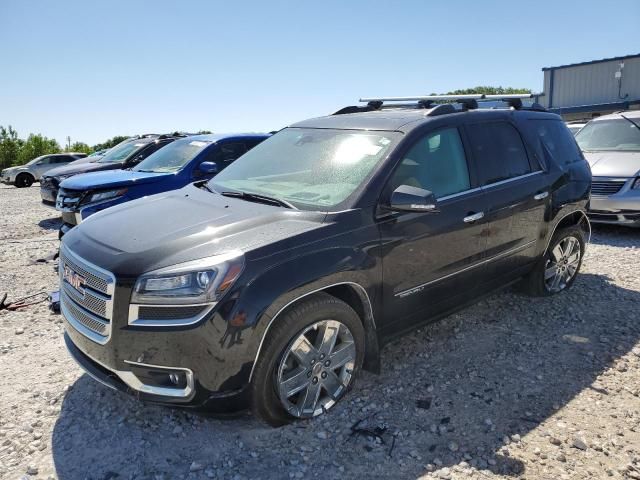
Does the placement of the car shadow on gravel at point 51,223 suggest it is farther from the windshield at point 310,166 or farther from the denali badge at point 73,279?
the denali badge at point 73,279

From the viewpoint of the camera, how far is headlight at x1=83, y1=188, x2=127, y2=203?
23.7 ft

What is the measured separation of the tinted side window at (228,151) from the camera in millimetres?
8023

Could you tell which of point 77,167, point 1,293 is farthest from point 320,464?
point 77,167

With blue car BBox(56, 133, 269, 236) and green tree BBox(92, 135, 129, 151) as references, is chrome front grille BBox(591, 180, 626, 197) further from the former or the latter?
green tree BBox(92, 135, 129, 151)

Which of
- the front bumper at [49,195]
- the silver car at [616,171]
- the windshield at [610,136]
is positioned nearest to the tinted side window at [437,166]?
the silver car at [616,171]

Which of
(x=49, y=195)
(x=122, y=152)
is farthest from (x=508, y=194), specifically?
(x=122, y=152)

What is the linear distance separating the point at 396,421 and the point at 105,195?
5636 millimetres

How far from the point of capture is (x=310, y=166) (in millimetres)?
3791

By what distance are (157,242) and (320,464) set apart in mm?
1515

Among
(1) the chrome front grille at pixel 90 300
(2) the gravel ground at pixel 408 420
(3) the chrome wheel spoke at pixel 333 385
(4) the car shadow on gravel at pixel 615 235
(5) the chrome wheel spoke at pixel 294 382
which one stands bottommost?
(2) the gravel ground at pixel 408 420

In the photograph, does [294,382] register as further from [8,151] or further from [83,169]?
[8,151]

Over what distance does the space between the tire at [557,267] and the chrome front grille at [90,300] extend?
3.84 m

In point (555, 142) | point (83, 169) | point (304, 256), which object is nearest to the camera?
point (304, 256)

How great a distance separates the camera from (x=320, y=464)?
110 inches
